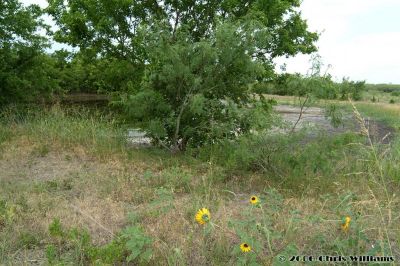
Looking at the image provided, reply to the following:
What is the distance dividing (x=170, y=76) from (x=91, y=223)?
3.49 m

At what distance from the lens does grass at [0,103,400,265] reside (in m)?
3.28

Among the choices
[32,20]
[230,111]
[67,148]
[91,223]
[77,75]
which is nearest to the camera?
[91,223]

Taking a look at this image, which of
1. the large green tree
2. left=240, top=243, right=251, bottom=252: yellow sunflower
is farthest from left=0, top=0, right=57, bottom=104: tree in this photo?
left=240, top=243, right=251, bottom=252: yellow sunflower

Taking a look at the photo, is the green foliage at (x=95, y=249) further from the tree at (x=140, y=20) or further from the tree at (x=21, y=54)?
the tree at (x=21, y=54)

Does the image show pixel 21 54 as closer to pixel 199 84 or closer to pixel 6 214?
pixel 199 84

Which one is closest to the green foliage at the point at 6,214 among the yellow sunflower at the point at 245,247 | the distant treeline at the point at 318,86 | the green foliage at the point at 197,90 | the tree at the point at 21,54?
the yellow sunflower at the point at 245,247

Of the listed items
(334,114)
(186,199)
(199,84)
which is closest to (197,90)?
(199,84)

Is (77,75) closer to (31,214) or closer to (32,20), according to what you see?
(32,20)

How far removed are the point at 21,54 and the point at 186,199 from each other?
13.1 metres

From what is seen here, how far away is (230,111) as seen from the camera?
6977 millimetres

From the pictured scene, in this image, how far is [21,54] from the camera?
1558cm

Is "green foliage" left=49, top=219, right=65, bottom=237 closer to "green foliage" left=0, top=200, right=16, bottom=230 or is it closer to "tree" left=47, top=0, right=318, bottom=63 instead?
"green foliage" left=0, top=200, right=16, bottom=230

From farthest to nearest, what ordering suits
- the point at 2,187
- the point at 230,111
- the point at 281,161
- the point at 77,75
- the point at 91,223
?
the point at 77,75
the point at 230,111
the point at 281,161
the point at 2,187
the point at 91,223

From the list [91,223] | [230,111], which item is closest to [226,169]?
[230,111]
